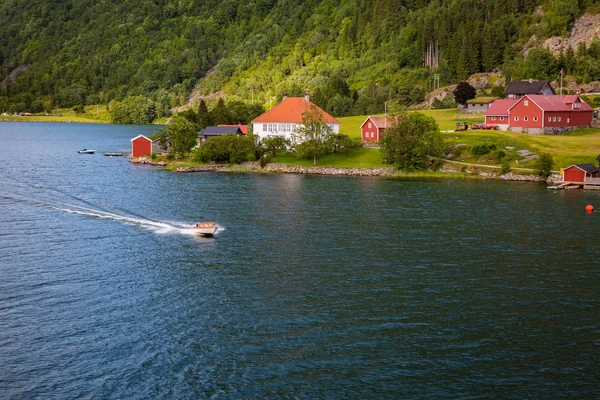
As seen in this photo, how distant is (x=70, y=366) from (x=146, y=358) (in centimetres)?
400

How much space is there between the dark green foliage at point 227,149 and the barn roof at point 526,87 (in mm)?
68410

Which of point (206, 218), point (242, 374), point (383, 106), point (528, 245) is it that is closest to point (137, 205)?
point (206, 218)

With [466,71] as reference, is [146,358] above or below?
below

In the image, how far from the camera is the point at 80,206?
3246 inches

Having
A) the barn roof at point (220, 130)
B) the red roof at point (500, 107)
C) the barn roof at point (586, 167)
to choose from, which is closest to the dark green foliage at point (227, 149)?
the barn roof at point (220, 130)

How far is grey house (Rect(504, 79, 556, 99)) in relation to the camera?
157000 millimetres

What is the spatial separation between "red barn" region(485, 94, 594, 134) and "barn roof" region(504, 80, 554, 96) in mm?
19813

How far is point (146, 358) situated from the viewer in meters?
38.1

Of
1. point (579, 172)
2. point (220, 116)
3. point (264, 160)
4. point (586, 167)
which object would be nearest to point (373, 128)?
point (264, 160)

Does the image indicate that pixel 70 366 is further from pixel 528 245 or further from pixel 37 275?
pixel 528 245

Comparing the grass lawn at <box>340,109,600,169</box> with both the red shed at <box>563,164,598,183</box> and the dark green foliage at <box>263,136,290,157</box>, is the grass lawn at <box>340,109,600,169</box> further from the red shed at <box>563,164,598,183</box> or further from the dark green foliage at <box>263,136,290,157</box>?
the dark green foliage at <box>263,136,290,157</box>

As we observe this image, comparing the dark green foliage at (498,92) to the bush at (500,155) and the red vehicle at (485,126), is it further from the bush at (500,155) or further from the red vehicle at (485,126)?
the bush at (500,155)

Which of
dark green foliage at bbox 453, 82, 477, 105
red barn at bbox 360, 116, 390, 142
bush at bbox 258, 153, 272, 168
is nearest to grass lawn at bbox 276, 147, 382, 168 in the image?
bush at bbox 258, 153, 272, 168

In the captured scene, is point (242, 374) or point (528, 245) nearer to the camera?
point (242, 374)
